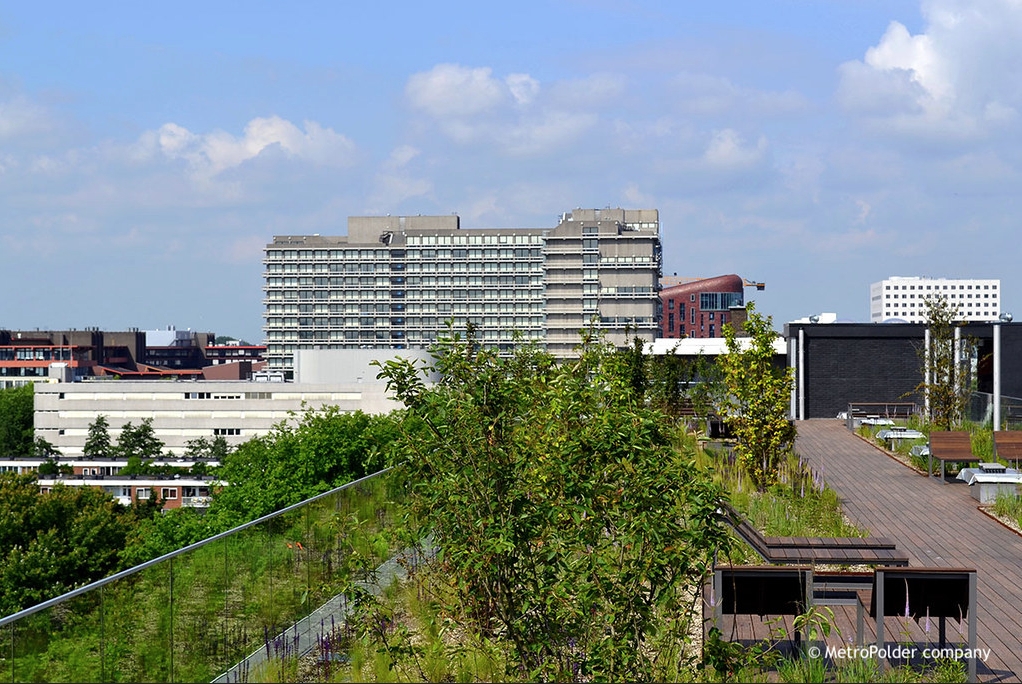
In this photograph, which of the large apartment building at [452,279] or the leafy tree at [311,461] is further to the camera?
the large apartment building at [452,279]

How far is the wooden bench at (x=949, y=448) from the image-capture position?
15.3m

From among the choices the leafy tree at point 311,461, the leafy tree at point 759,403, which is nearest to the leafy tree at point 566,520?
the leafy tree at point 759,403

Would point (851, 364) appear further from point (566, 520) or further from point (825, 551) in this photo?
point (566, 520)

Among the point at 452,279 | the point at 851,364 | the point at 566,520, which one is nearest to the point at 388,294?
the point at 452,279

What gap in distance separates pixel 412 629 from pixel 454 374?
2099 mm

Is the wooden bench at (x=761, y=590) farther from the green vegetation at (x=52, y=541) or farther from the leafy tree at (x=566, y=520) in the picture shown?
the green vegetation at (x=52, y=541)

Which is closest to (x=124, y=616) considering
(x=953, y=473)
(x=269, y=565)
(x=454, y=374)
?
(x=269, y=565)

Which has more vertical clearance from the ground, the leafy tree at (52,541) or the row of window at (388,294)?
the row of window at (388,294)

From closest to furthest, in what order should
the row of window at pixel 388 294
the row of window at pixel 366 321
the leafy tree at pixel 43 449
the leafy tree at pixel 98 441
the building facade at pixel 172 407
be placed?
1. the leafy tree at pixel 98 441
2. the building facade at pixel 172 407
3. the leafy tree at pixel 43 449
4. the row of window at pixel 388 294
5. the row of window at pixel 366 321

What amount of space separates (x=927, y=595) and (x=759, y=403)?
795cm

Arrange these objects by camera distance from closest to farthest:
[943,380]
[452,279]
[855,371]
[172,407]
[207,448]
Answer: [943,380] → [855,371] → [207,448] → [172,407] → [452,279]

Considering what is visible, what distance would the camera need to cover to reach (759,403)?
46.2 ft

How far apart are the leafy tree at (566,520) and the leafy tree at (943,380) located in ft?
55.3

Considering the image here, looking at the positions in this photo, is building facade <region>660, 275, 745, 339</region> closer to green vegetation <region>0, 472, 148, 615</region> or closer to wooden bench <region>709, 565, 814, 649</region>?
green vegetation <region>0, 472, 148, 615</region>
